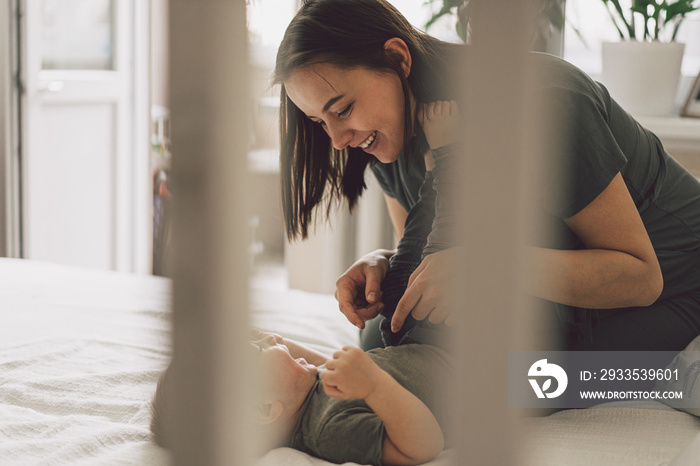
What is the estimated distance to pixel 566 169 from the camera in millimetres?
843

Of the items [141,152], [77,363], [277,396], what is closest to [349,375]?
[277,396]

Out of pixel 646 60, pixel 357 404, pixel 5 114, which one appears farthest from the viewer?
pixel 5 114

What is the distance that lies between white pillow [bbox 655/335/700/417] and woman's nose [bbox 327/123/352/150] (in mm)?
530

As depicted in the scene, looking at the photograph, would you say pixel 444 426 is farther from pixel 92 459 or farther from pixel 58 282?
pixel 58 282

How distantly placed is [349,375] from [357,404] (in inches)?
5.6

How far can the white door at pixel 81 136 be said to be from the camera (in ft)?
8.31

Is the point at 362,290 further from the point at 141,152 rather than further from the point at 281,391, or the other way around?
the point at 141,152

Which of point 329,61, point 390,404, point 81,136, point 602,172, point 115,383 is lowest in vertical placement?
point 115,383

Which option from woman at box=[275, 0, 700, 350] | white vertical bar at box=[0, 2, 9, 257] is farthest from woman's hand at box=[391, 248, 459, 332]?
white vertical bar at box=[0, 2, 9, 257]

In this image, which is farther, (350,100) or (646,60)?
(646,60)

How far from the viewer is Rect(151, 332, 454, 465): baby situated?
73 centimetres

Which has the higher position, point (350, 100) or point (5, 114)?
point (350, 100)

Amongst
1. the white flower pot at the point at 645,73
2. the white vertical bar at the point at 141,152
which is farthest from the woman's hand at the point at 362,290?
the white vertical bar at the point at 141,152

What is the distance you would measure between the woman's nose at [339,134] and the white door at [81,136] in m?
1.92
